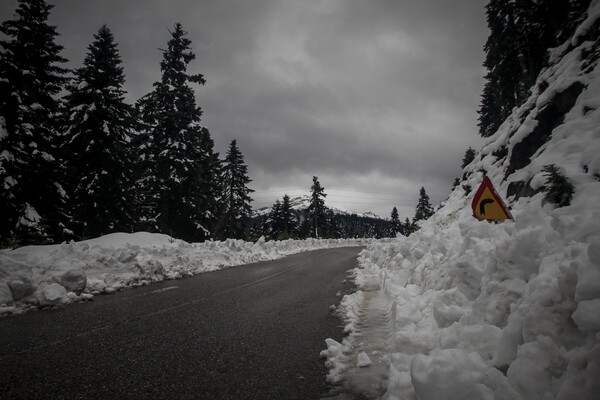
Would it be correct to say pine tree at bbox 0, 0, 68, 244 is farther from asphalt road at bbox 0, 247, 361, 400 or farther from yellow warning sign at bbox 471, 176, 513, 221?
yellow warning sign at bbox 471, 176, 513, 221

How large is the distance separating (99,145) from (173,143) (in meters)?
4.77

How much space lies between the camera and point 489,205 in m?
4.43

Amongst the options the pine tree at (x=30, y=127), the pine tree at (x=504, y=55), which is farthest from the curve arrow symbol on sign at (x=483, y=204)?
the pine tree at (x=504, y=55)

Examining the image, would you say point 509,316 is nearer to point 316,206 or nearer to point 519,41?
point 519,41

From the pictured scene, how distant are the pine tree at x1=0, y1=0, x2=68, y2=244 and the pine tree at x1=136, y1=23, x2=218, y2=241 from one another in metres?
6.25

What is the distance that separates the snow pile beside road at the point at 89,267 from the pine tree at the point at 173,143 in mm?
9669

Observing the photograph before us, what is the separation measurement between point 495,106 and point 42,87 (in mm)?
44893

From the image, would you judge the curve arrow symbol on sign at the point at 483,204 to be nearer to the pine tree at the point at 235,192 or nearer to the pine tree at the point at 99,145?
the pine tree at the point at 99,145

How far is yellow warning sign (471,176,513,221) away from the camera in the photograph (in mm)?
4289

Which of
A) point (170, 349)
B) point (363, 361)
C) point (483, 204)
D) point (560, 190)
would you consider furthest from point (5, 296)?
point (560, 190)

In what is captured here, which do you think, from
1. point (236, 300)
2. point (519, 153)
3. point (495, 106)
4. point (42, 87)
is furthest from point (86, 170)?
point (495, 106)

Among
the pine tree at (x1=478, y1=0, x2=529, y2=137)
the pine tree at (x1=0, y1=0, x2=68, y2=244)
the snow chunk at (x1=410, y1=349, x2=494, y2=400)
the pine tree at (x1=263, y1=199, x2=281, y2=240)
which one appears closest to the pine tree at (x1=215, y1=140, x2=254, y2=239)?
the pine tree at (x1=263, y1=199, x2=281, y2=240)

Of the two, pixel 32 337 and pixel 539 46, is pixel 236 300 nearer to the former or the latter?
pixel 32 337

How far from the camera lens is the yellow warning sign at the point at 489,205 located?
4.29 metres
